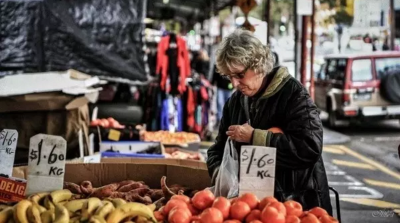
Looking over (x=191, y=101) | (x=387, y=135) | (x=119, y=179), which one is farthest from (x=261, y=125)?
(x=387, y=135)

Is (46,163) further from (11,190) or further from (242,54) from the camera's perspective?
(242,54)

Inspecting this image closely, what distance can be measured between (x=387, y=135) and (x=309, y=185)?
13.0 metres

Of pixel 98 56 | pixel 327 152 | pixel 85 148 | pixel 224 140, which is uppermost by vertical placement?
pixel 98 56

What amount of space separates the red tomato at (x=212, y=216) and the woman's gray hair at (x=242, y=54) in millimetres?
913

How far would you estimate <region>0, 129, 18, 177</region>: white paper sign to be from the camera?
4027mm

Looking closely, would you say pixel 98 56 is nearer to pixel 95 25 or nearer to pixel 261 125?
pixel 95 25

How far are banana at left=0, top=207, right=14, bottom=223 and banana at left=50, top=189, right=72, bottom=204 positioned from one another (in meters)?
0.22

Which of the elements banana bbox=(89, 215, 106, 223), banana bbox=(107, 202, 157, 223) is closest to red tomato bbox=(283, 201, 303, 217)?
banana bbox=(107, 202, 157, 223)

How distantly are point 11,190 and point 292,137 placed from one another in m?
1.74

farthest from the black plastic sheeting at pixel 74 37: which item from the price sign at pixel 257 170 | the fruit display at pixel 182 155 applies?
the price sign at pixel 257 170

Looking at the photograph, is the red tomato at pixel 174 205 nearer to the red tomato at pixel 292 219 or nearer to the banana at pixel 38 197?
the red tomato at pixel 292 219

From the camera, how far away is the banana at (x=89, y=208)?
313cm

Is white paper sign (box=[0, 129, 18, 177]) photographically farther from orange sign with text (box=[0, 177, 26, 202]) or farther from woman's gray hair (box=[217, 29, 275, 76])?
woman's gray hair (box=[217, 29, 275, 76])

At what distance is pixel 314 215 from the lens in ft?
10.4
